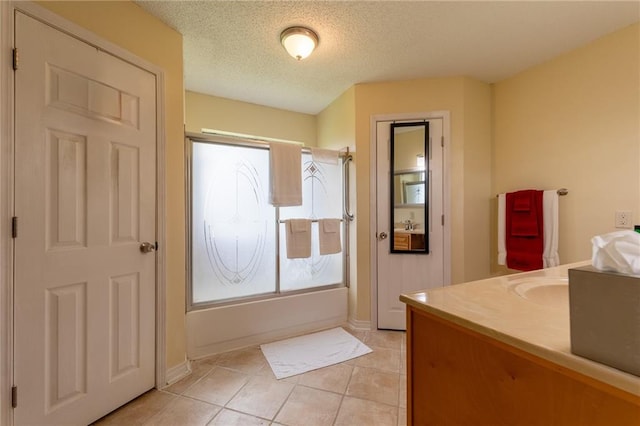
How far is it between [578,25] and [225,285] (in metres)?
3.13

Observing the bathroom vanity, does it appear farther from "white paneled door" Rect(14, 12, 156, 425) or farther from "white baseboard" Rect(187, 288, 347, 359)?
"white baseboard" Rect(187, 288, 347, 359)

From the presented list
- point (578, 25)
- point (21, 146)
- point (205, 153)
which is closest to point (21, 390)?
point (21, 146)

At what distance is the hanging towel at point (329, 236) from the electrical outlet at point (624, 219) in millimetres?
2046

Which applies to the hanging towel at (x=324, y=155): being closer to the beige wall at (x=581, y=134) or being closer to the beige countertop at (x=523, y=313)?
the beige wall at (x=581, y=134)

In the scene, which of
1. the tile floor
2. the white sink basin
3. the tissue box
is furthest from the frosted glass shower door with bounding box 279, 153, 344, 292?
the tissue box

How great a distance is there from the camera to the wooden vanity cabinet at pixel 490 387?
50 cm

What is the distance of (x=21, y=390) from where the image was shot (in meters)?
1.21

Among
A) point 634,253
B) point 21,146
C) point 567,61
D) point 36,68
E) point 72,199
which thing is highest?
point 567,61

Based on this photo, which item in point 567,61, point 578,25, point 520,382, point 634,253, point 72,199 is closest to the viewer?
point 634,253

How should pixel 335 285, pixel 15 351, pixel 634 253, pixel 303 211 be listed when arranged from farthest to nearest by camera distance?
pixel 335 285
pixel 303 211
pixel 15 351
pixel 634 253

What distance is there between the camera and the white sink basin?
905 mm

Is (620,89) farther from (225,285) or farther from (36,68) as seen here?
(36,68)

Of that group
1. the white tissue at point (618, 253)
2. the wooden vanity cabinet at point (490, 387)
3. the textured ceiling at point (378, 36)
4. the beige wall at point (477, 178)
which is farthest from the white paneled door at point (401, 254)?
the white tissue at point (618, 253)

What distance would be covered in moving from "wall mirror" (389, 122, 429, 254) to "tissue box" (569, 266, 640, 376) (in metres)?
2.11
